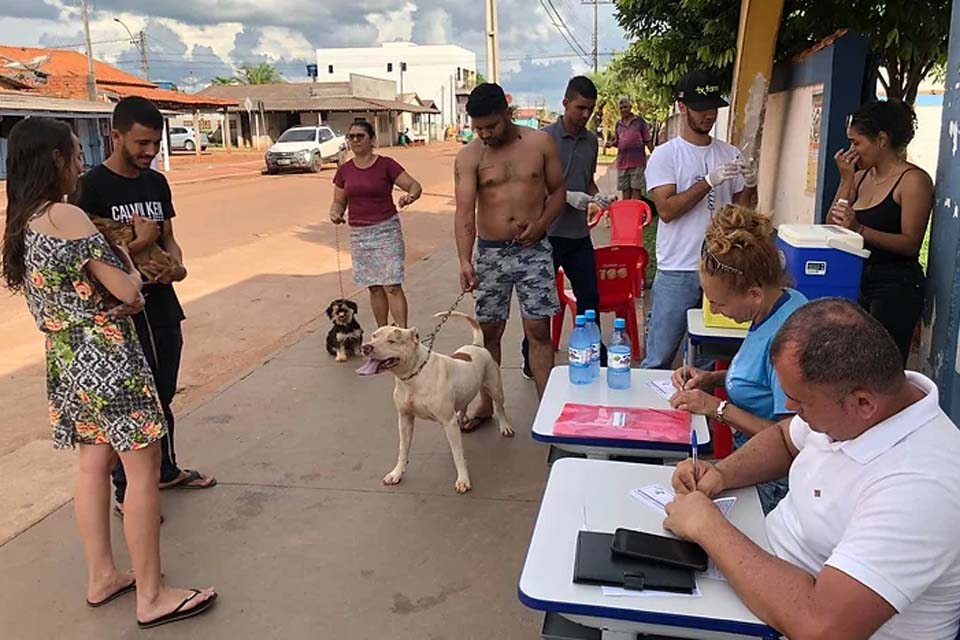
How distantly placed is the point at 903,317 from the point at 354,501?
271cm

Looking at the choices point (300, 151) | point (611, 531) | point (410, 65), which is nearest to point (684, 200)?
point (611, 531)

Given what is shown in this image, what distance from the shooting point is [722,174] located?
3.74 m

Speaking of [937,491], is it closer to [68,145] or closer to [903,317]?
[903,317]

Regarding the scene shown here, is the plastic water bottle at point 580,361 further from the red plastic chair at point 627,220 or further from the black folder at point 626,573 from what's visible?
the red plastic chair at point 627,220

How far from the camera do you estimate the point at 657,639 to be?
1.77 meters

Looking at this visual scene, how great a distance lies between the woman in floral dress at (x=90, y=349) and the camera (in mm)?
2543

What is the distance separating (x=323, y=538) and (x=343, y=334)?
2.77 meters

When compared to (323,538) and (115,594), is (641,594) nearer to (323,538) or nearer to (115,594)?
(323,538)

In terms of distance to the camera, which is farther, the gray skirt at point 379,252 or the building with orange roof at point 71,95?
the building with orange roof at point 71,95

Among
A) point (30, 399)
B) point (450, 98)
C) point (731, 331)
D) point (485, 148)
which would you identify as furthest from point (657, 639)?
point (450, 98)

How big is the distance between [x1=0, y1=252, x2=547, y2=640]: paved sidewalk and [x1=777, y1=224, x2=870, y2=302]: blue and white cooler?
5.27 feet

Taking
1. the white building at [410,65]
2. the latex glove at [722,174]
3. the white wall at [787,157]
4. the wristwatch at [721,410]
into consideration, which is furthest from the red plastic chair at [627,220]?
the white building at [410,65]

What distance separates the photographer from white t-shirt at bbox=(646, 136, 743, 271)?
153 inches

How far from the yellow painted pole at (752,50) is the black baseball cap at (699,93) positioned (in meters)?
2.79
